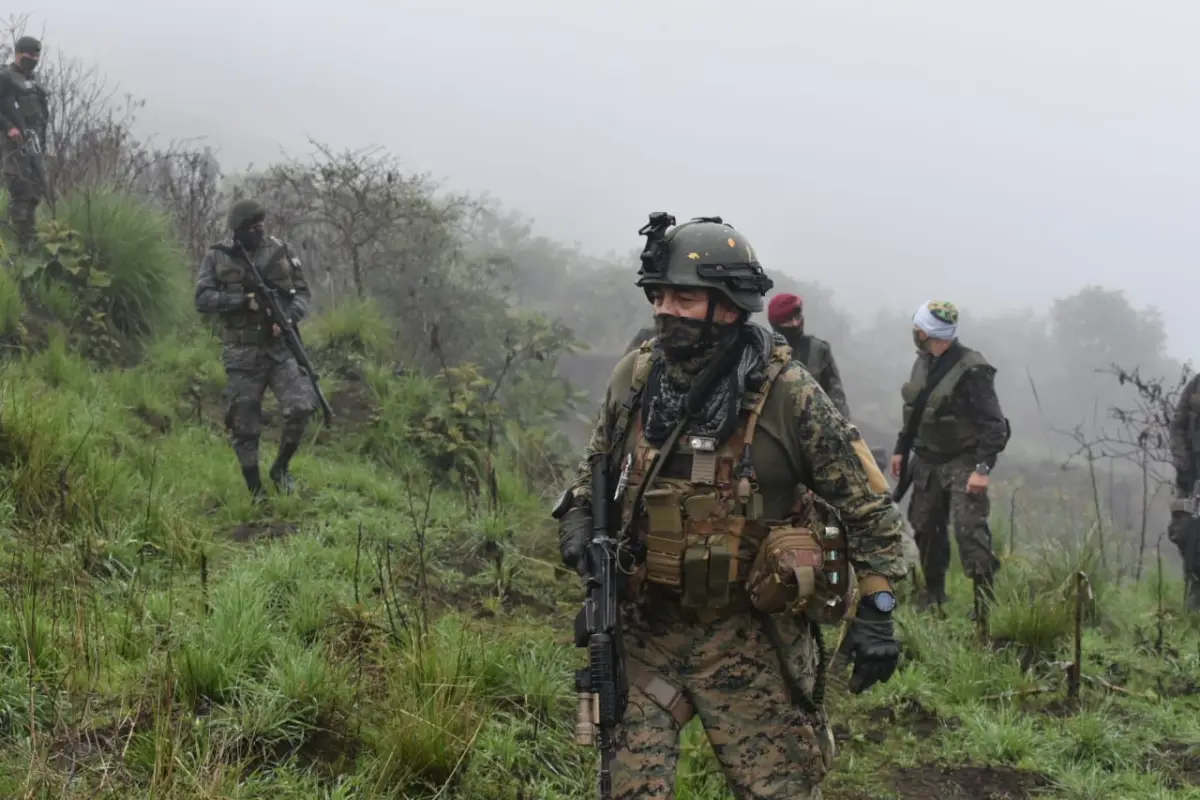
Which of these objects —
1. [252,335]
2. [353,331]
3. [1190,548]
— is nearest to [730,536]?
[252,335]

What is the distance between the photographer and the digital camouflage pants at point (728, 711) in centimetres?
250

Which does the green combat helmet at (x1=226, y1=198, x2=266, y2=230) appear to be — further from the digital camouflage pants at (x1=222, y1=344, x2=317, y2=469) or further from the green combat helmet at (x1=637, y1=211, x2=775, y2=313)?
the green combat helmet at (x1=637, y1=211, x2=775, y2=313)

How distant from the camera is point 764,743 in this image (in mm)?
2547

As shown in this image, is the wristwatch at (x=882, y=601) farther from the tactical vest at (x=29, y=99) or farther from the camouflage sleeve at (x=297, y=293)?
the tactical vest at (x=29, y=99)

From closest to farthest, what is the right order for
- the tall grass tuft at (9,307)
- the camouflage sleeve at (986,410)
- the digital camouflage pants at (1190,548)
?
the camouflage sleeve at (986,410), the digital camouflage pants at (1190,548), the tall grass tuft at (9,307)

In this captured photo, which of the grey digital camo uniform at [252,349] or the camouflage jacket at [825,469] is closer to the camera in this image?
the camouflage jacket at [825,469]

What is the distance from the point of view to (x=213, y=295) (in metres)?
5.80

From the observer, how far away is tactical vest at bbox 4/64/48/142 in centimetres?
775

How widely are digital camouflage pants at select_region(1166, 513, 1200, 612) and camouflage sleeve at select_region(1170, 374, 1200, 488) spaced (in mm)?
284

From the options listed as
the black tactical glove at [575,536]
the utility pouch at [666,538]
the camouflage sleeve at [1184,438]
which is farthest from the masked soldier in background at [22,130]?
the camouflage sleeve at [1184,438]

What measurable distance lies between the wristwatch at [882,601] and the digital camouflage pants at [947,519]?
3465mm

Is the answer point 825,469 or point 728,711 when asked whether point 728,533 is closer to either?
point 825,469

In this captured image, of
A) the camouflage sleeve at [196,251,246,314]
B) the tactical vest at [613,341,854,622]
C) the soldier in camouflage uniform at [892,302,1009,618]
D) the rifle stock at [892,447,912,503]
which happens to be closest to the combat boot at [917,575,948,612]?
the soldier in camouflage uniform at [892,302,1009,618]

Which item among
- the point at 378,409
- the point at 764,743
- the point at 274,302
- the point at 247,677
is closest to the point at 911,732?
the point at 764,743
